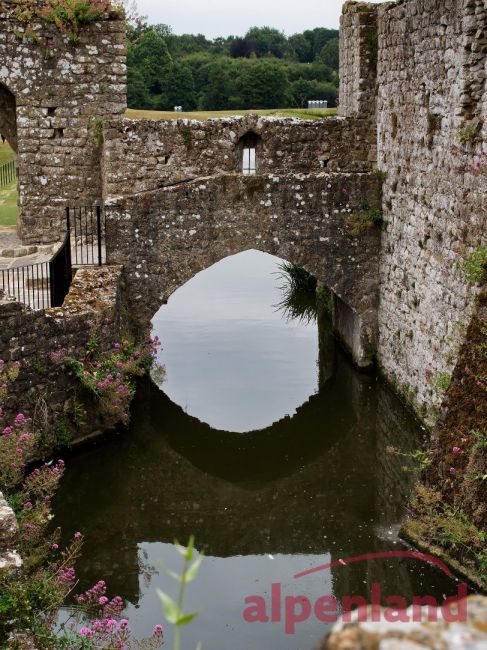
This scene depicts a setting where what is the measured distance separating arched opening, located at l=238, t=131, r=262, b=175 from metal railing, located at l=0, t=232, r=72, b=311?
2.64m

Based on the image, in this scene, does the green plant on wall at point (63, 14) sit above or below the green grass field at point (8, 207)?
above

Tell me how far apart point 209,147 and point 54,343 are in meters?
4.11

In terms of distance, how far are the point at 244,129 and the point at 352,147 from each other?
144 cm

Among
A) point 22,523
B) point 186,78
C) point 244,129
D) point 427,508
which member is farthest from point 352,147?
point 186,78

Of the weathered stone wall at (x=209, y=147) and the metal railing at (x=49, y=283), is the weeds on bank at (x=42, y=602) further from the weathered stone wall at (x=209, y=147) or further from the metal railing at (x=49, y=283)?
the weathered stone wall at (x=209, y=147)

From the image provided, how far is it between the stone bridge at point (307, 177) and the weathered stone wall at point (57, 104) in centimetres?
2

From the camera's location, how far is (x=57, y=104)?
12812 millimetres

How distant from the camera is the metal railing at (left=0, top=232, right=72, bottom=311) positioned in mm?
10617

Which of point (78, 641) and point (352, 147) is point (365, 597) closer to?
point (78, 641)

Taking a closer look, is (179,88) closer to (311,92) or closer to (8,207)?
(311,92)

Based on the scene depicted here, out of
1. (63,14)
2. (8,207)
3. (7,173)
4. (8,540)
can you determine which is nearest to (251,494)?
(8,540)

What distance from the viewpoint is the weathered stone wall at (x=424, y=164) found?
8.85 meters

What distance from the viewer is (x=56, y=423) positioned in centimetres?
952

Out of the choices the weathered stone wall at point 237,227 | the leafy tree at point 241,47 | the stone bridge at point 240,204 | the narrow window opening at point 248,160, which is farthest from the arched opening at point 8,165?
the leafy tree at point 241,47
